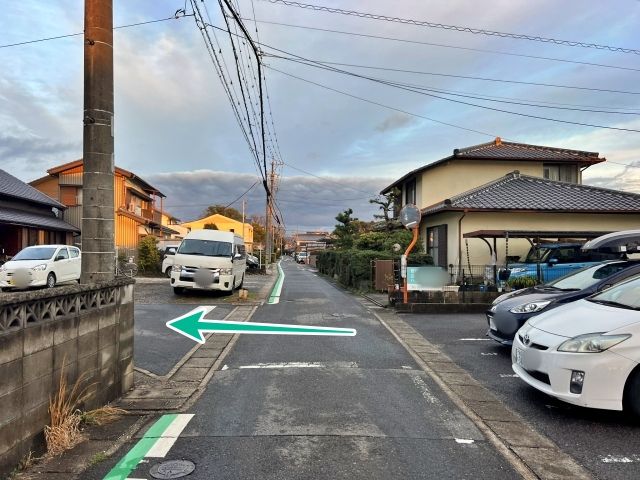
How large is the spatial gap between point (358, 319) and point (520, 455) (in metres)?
7.70

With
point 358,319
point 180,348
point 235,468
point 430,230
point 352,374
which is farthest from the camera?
point 430,230

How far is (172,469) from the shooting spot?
3629 millimetres

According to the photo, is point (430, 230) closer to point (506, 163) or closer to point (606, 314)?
point (506, 163)

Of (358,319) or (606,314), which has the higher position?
(606,314)

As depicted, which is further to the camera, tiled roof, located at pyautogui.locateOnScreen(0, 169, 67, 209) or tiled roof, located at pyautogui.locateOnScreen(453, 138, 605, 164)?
tiled roof, located at pyautogui.locateOnScreen(0, 169, 67, 209)

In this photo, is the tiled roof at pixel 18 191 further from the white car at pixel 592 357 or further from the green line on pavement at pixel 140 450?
the white car at pixel 592 357

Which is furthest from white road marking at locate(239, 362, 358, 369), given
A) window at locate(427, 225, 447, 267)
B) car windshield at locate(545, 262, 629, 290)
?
window at locate(427, 225, 447, 267)

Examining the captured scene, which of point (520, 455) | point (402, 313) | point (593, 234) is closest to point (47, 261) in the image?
point (402, 313)

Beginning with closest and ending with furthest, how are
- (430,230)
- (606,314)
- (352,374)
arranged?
1. (606,314)
2. (352,374)
3. (430,230)

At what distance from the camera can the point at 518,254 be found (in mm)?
18609

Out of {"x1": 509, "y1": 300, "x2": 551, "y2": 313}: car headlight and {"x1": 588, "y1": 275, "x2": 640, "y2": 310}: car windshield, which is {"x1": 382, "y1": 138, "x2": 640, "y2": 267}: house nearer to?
{"x1": 509, "y1": 300, "x2": 551, "y2": 313}: car headlight

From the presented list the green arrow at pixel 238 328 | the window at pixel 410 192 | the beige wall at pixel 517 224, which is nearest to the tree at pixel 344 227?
the window at pixel 410 192

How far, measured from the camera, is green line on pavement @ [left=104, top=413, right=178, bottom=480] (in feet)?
11.7

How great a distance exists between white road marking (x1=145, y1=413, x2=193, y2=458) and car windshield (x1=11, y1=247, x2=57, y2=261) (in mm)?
14303
